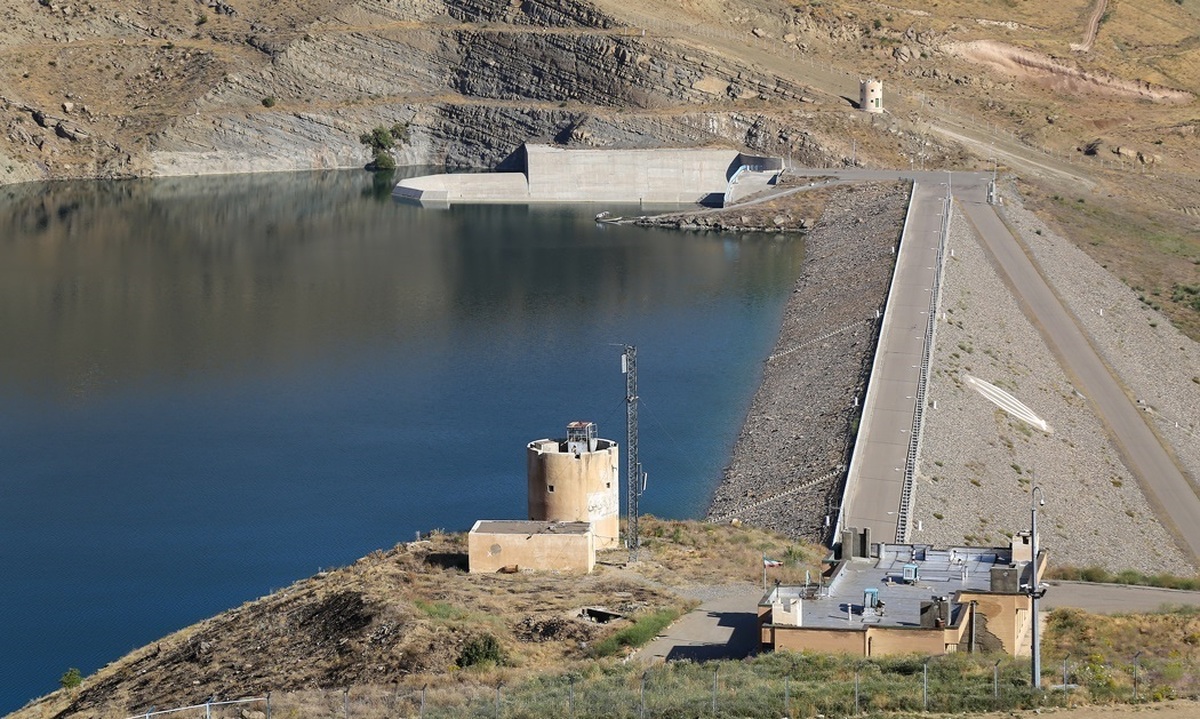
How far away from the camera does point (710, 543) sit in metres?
42.7

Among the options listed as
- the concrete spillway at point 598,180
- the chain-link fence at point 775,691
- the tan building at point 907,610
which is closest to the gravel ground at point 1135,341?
the concrete spillway at point 598,180

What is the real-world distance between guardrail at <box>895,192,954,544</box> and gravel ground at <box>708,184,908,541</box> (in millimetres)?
1545

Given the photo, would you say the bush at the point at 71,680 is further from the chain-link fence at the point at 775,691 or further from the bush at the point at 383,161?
the bush at the point at 383,161

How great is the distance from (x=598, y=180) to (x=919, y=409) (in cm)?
6324

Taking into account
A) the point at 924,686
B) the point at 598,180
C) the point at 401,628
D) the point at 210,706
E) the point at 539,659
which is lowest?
the point at 210,706

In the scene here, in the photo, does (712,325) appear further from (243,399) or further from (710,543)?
(710,543)

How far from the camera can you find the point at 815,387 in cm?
6438

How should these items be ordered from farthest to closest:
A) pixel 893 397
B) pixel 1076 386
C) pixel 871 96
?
pixel 871 96
pixel 1076 386
pixel 893 397

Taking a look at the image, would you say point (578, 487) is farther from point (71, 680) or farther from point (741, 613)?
point (71, 680)

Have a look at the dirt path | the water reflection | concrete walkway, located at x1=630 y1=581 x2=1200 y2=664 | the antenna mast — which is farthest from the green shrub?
the dirt path

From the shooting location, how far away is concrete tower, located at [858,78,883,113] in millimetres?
120500

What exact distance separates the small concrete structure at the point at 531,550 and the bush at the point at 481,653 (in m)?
5.56

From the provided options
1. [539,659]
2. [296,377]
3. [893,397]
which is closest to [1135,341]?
[893,397]

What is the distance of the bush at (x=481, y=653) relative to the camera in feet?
108
